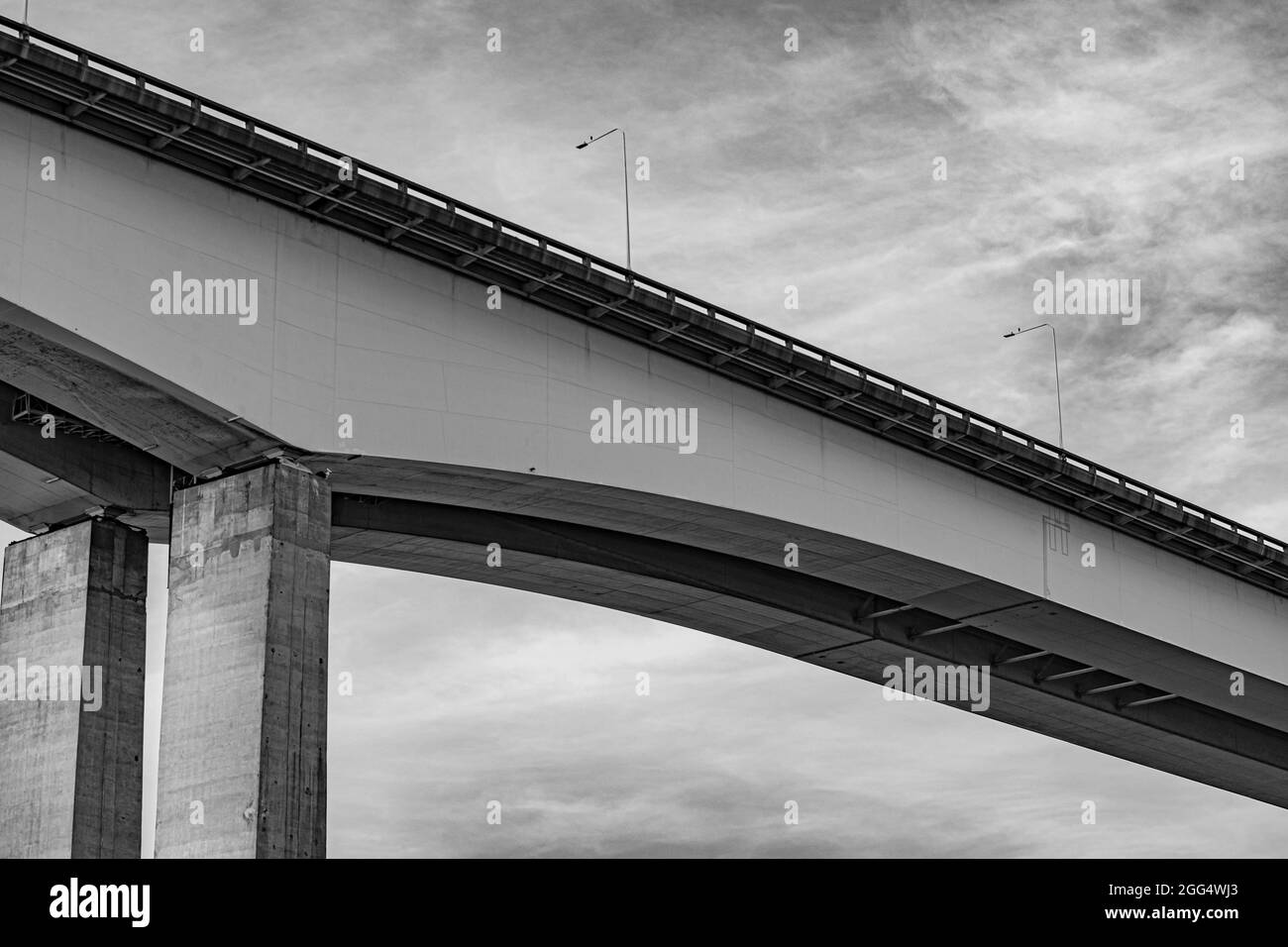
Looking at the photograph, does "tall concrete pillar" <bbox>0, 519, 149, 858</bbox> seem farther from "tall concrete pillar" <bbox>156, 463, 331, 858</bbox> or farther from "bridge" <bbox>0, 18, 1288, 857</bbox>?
"tall concrete pillar" <bbox>156, 463, 331, 858</bbox>

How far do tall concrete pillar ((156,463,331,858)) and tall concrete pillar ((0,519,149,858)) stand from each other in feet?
11.2

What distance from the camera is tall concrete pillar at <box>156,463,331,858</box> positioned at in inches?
1183

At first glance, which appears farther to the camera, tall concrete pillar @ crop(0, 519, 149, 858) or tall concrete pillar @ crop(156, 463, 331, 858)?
tall concrete pillar @ crop(0, 519, 149, 858)

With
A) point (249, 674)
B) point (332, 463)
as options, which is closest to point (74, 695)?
point (249, 674)

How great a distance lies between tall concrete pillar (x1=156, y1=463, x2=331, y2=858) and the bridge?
0.19 ft

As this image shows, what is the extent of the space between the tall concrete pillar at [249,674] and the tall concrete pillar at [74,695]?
3409mm

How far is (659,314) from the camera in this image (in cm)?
3847

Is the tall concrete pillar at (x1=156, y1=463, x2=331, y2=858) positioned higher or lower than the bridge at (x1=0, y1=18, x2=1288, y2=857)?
lower

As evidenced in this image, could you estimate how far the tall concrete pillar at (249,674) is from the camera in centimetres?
3005

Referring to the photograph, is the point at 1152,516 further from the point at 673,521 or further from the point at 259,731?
the point at 259,731

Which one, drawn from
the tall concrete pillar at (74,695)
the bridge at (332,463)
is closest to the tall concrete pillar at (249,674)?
the bridge at (332,463)

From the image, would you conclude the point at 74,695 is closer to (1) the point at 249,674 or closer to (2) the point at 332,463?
(1) the point at 249,674

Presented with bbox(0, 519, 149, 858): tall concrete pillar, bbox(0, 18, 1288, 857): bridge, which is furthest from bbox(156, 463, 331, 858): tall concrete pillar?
bbox(0, 519, 149, 858): tall concrete pillar

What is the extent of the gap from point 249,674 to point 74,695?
19.0ft
